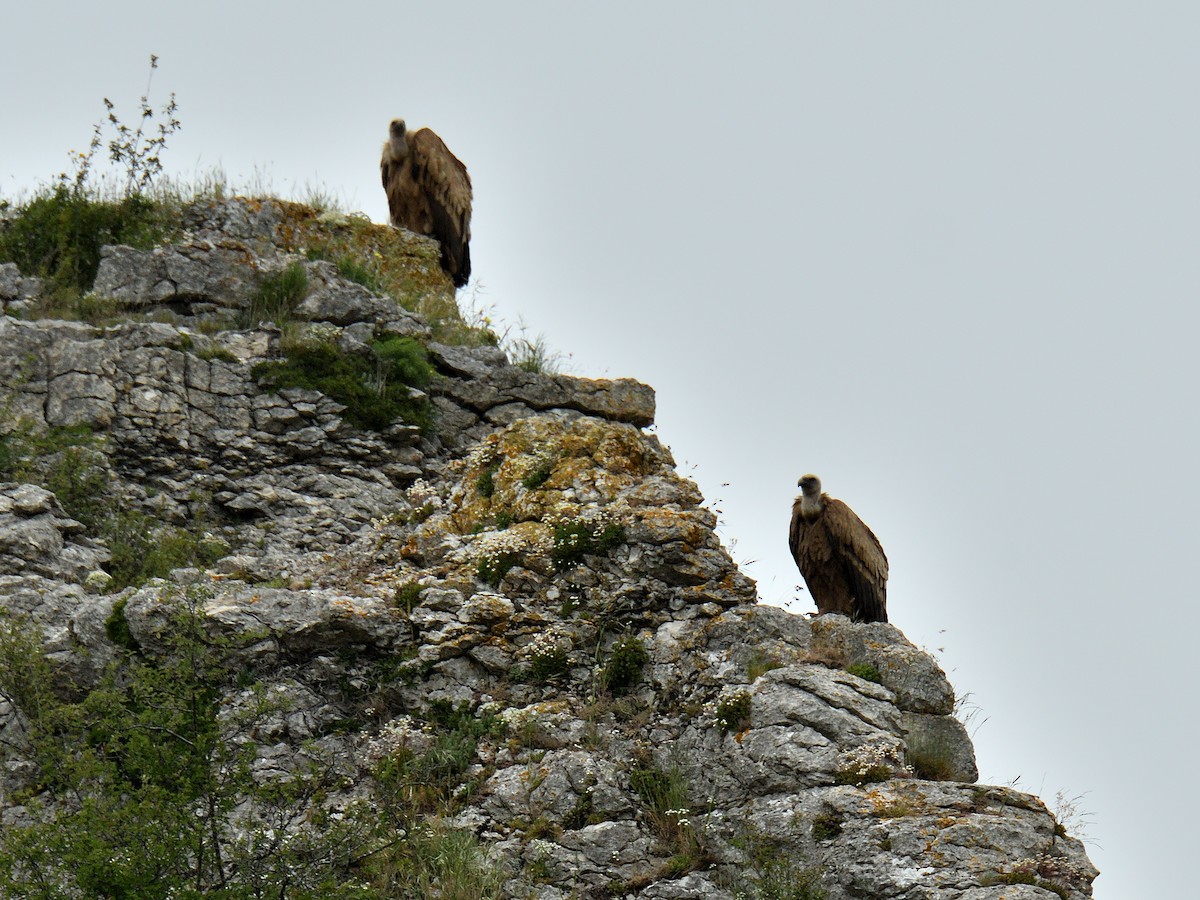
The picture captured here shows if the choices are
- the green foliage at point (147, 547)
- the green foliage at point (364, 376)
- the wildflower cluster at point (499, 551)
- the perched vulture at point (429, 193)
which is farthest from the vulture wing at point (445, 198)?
the wildflower cluster at point (499, 551)

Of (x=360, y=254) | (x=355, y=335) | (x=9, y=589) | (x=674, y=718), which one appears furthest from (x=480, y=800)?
(x=360, y=254)

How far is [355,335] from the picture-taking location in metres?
15.8

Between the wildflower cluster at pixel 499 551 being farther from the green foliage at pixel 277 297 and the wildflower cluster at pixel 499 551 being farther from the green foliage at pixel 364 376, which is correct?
the green foliage at pixel 277 297

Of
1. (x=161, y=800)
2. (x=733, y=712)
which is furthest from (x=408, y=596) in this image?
(x=161, y=800)

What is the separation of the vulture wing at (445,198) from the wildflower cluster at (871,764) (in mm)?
9056

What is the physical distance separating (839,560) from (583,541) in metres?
2.64

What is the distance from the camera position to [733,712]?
37.4ft

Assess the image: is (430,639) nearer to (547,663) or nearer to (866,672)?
(547,663)

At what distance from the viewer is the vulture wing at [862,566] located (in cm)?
1419

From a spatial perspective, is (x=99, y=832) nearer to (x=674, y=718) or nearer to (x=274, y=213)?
(x=674, y=718)

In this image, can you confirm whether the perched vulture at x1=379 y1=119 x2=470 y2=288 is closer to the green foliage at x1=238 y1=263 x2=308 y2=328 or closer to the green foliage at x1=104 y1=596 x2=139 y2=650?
the green foliage at x1=238 y1=263 x2=308 y2=328

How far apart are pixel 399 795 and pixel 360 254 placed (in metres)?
7.88

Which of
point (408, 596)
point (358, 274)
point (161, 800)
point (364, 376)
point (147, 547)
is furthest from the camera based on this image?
point (358, 274)

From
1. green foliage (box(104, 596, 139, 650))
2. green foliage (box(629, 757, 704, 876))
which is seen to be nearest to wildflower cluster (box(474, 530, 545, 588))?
green foliage (box(629, 757, 704, 876))
